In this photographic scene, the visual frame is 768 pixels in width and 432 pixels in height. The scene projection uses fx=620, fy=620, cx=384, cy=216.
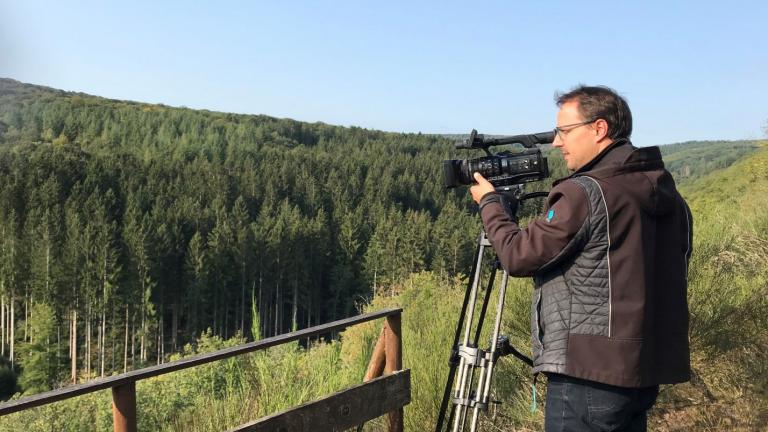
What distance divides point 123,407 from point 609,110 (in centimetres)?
178

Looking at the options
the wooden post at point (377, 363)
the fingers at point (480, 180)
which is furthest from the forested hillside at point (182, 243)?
the fingers at point (480, 180)

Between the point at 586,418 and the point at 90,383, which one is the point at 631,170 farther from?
the point at 90,383

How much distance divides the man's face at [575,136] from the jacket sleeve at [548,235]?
0.64 ft

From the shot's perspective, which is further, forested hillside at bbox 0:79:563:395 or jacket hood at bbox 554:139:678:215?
forested hillside at bbox 0:79:563:395

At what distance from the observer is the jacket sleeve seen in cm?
184

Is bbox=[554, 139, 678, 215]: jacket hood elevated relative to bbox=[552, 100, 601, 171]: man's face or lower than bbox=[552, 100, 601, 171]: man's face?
→ lower

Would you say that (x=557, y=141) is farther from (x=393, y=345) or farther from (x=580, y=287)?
(x=393, y=345)

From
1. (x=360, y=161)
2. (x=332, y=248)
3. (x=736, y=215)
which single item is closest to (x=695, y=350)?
(x=736, y=215)

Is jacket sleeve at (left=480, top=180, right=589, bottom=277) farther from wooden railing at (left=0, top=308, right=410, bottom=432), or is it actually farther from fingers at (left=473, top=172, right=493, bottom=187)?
wooden railing at (left=0, top=308, right=410, bottom=432)

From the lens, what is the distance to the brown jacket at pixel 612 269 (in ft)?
5.98

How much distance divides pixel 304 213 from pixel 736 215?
85.6m

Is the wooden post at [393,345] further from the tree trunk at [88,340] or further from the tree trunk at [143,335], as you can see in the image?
the tree trunk at [143,335]

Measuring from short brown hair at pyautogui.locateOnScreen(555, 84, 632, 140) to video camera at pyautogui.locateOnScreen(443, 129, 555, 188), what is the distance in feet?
0.91

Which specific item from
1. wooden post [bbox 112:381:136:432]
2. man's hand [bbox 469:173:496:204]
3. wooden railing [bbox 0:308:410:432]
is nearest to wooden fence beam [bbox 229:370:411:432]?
wooden railing [bbox 0:308:410:432]
